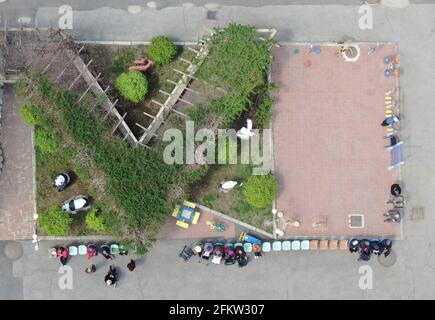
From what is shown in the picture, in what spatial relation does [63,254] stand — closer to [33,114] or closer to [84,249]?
[84,249]

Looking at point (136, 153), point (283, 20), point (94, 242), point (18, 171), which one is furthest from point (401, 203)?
point (18, 171)

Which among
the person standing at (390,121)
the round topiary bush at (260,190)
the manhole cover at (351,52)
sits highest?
the manhole cover at (351,52)

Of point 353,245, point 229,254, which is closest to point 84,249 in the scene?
point 229,254

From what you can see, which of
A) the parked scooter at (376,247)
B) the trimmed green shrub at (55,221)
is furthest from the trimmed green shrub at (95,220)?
the parked scooter at (376,247)

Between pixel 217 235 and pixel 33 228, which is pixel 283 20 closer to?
pixel 217 235

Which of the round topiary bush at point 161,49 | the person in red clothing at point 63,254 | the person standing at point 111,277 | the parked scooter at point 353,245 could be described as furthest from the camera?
the parked scooter at point 353,245

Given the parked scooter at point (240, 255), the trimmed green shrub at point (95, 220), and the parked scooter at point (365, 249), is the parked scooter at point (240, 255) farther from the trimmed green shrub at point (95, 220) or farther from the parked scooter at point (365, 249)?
the trimmed green shrub at point (95, 220)
